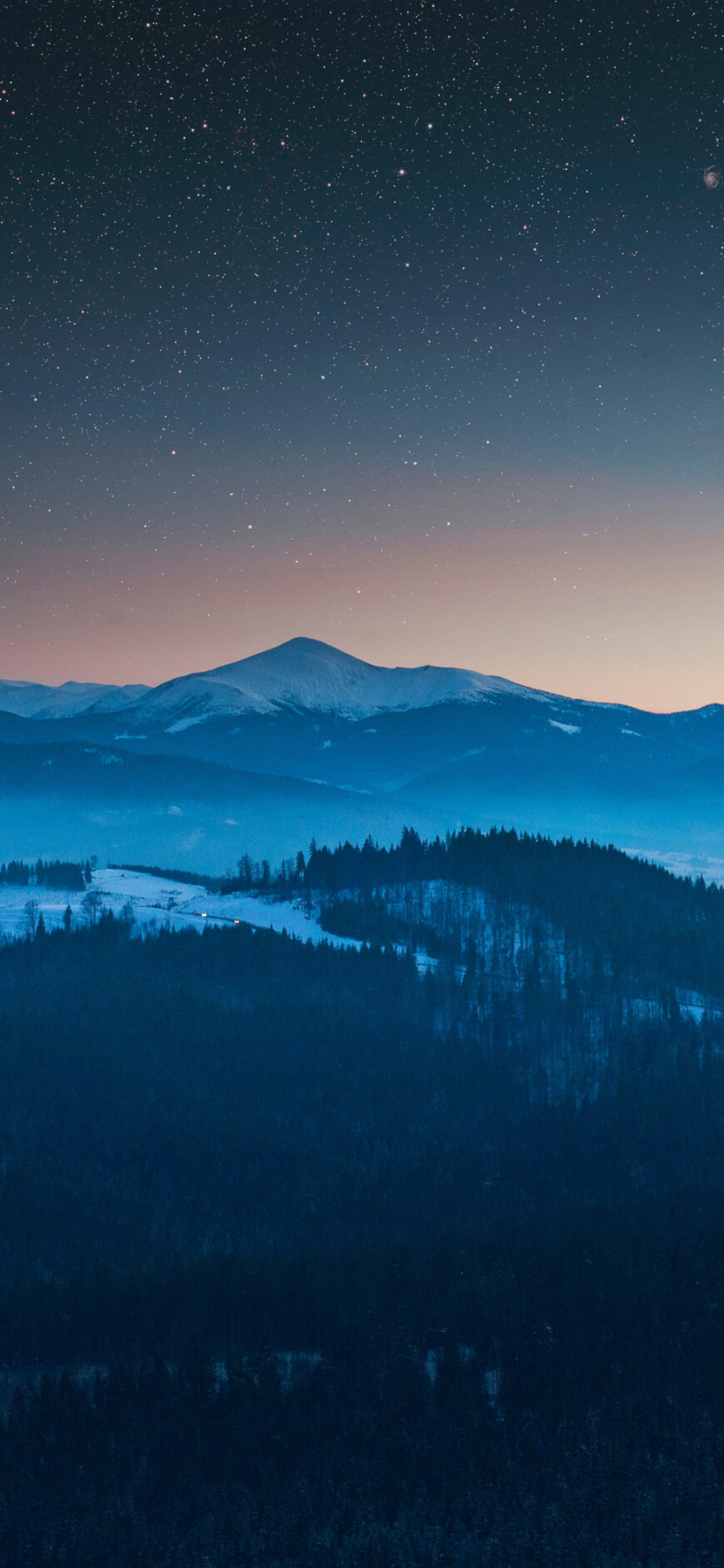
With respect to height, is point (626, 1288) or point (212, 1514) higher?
point (626, 1288)

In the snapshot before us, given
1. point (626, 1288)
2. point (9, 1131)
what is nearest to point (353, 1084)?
point (9, 1131)

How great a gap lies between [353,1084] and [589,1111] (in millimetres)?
43260

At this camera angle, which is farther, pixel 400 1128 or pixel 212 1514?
pixel 400 1128

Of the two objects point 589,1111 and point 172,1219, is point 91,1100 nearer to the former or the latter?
point 172,1219

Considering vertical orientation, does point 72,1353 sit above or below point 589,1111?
below

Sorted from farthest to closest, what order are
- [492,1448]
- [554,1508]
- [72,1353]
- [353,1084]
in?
[353,1084], [72,1353], [492,1448], [554,1508]

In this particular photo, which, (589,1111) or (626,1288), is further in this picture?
→ (589,1111)

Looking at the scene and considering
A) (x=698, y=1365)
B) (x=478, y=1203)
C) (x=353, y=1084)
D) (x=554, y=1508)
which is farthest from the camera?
(x=353, y=1084)

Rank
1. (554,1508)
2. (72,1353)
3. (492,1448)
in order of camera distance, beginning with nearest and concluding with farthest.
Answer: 1. (554,1508)
2. (492,1448)
3. (72,1353)

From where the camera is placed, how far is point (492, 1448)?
305 ft

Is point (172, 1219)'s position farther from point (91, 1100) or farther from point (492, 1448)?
point (492, 1448)

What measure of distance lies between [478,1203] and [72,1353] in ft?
192

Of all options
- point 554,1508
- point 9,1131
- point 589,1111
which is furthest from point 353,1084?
point 554,1508

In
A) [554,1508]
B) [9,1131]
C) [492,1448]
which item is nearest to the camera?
[554,1508]
